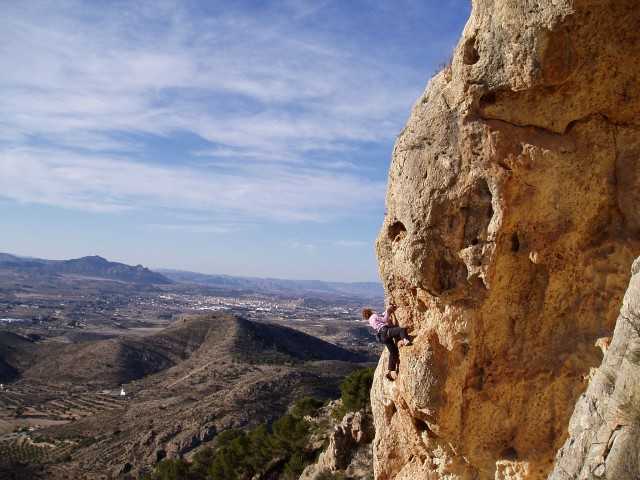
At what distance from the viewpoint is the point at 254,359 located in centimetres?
8694

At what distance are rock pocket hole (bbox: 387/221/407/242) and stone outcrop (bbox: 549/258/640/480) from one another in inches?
163

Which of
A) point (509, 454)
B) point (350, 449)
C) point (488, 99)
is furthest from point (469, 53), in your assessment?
point (350, 449)

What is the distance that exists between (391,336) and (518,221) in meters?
2.94

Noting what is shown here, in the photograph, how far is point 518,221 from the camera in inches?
322

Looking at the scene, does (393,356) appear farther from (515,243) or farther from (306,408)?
(306,408)

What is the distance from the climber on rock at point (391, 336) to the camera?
9.52m

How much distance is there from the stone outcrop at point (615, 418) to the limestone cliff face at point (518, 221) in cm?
256

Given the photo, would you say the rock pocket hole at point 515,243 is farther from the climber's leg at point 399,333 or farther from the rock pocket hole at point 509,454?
the rock pocket hole at point 509,454

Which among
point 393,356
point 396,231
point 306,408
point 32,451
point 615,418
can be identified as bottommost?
point 32,451

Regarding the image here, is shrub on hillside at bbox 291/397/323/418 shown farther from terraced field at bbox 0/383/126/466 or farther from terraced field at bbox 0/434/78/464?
terraced field at bbox 0/434/78/464

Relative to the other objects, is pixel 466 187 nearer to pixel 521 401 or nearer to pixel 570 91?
pixel 570 91

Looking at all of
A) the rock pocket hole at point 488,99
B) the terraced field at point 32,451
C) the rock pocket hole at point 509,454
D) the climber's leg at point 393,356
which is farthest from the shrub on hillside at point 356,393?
the terraced field at point 32,451

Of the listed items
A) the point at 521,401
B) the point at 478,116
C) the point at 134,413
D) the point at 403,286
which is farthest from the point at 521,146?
the point at 134,413

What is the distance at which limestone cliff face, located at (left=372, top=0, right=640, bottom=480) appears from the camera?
7.78 meters
